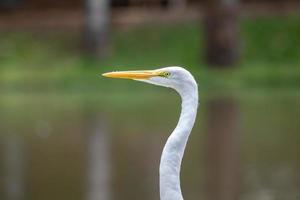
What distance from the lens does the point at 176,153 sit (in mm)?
5453

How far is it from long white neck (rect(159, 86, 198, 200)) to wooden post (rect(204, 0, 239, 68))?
747 inches

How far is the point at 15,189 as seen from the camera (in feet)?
40.1

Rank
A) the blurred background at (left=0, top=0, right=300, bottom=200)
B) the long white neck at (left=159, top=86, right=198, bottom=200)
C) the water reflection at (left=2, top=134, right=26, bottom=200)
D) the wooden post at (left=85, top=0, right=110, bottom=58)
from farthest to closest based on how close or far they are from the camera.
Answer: the wooden post at (left=85, top=0, right=110, bottom=58), the blurred background at (left=0, top=0, right=300, bottom=200), the water reflection at (left=2, top=134, right=26, bottom=200), the long white neck at (left=159, top=86, right=198, bottom=200)

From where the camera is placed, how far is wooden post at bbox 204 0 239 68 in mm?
24609

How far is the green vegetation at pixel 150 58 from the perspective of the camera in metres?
23.0

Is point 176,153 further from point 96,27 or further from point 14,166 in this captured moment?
point 96,27

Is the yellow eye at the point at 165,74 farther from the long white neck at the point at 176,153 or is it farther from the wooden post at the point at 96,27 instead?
the wooden post at the point at 96,27

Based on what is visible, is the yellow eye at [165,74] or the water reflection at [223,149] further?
the water reflection at [223,149]

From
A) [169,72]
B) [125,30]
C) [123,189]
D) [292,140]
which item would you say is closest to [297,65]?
[125,30]

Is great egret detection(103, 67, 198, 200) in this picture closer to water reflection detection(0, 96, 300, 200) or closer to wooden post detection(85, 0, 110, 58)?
water reflection detection(0, 96, 300, 200)

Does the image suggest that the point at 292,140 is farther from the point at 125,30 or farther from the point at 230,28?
the point at 125,30

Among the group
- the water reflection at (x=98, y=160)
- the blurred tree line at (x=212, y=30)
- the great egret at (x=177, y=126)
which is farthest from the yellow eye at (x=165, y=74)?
the blurred tree line at (x=212, y=30)

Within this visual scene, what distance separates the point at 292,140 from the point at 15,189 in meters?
4.96

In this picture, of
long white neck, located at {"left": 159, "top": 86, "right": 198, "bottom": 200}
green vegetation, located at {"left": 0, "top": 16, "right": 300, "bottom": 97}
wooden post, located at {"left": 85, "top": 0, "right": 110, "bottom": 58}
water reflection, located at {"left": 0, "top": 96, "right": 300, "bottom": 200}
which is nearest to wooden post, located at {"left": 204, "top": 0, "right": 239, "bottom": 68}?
green vegetation, located at {"left": 0, "top": 16, "right": 300, "bottom": 97}
